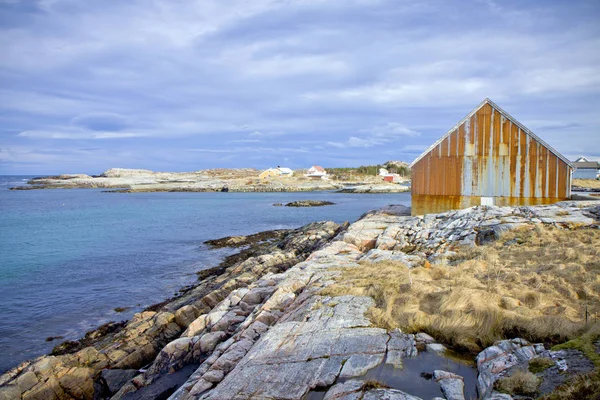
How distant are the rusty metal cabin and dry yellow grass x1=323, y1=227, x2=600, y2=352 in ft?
28.8

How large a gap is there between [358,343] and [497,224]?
13.0 meters

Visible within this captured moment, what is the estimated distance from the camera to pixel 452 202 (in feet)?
76.7

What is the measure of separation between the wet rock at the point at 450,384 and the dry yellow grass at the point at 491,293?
1.17 meters

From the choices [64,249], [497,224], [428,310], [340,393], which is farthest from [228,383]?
[64,249]

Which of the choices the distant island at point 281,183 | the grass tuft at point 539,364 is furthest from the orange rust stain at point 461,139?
the distant island at point 281,183

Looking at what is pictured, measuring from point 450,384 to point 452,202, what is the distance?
61.7ft

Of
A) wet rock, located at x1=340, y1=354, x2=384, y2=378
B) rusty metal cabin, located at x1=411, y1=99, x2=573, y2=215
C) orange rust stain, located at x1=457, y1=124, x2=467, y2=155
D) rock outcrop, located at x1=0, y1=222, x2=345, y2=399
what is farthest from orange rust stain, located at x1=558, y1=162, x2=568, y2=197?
wet rock, located at x1=340, y1=354, x2=384, y2=378

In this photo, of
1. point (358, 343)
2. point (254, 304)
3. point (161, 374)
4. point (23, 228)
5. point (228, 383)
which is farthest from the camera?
point (23, 228)

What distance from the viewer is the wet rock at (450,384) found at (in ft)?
18.9

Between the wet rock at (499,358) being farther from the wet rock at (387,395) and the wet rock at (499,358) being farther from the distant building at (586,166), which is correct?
the distant building at (586,166)

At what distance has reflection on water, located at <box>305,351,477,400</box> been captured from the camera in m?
5.98

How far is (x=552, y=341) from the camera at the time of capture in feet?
23.0

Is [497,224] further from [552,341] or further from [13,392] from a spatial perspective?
[13,392]

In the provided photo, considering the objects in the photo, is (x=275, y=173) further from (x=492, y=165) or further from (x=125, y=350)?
(x=125, y=350)
